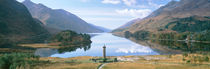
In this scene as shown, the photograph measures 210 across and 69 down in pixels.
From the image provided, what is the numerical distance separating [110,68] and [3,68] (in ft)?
81.0

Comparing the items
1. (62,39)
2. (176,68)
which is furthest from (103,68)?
(62,39)

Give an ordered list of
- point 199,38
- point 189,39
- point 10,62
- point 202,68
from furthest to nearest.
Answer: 1. point 189,39
2. point 199,38
3. point 10,62
4. point 202,68

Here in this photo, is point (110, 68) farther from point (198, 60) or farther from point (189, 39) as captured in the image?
point (189, 39)

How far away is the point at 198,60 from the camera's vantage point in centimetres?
5438

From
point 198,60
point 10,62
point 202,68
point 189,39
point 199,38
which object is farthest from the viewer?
point 189,39

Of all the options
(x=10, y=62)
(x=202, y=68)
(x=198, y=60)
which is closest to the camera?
(x=202, y=68)

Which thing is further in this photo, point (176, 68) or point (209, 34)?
point (209, 34)

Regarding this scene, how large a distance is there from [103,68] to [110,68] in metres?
1.85

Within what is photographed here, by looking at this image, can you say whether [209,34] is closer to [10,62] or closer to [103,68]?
[103,68]

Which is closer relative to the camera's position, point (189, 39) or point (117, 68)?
point (117, 68)

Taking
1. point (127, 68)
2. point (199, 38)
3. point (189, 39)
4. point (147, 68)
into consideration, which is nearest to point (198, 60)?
point (147, 68)

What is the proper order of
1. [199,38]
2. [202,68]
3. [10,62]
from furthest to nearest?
[199,38]
[10,62]
[202,68]

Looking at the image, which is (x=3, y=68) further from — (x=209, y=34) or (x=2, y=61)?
(x=209, y=34)

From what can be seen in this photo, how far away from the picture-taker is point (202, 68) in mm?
40594
